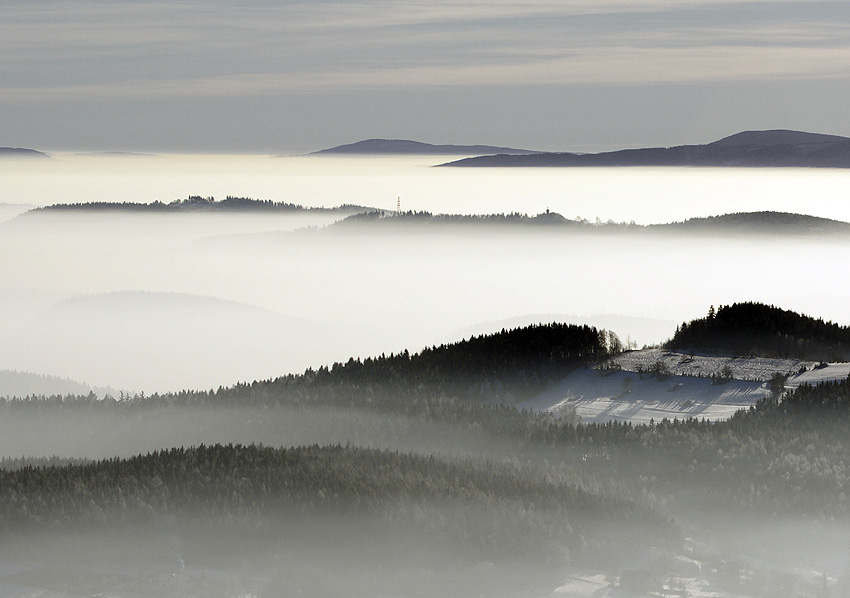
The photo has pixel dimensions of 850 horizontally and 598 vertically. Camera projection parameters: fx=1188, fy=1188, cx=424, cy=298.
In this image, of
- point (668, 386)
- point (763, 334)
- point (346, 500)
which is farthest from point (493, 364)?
point (346, 500)

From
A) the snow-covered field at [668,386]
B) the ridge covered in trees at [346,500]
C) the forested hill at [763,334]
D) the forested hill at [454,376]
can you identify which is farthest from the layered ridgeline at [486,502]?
the forested hill at [763,334]

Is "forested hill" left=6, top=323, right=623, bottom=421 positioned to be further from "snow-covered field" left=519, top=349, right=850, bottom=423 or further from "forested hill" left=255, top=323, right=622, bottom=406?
"snow-covered field" left=519, top=349, right=850, bottom=423

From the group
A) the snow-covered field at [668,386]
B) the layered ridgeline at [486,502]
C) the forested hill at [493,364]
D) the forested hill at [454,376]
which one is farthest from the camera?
the forested hill at [493,364]

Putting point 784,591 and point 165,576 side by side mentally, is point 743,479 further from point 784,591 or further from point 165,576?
point 165,576

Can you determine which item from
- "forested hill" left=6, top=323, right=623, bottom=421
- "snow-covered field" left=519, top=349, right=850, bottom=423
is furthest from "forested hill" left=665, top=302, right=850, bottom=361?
"forested hill" left=6, top=323, right=623, bottom=421

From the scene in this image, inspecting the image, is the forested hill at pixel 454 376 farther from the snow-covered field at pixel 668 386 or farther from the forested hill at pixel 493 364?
the snow-covered field at pixel 668 386
